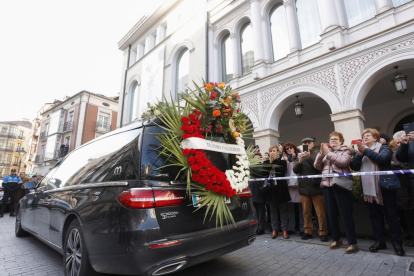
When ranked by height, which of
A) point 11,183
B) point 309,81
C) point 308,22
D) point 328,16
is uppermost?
point 308,22

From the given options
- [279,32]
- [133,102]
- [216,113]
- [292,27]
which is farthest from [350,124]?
[133,102]

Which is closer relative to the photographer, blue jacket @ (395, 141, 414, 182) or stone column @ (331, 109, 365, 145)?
blue jacket @ (395, 141, 414, 182)

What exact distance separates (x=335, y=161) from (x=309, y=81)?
566cm

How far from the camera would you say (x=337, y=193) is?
3854 millimetres

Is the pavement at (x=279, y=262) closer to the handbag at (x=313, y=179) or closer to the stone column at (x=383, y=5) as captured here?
the handbag at (x=313, y=179)

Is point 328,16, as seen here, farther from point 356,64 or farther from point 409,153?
point 409,153

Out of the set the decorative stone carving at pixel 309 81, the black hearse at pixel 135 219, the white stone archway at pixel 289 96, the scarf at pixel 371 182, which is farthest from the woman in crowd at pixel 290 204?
the decorative stone carving at pixel 309 81

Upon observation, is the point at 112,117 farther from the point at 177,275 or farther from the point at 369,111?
the point at 177,275

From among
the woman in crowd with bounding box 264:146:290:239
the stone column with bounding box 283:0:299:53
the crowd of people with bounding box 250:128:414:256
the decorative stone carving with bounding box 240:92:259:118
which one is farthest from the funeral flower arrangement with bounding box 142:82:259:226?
the stone column with bounding box 283:0:299:53

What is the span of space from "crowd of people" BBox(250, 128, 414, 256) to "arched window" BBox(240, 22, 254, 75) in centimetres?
734

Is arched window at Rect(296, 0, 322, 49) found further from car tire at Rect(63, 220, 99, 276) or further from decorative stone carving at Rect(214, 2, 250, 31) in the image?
car tire at Rect(63, 220, 99, 276)

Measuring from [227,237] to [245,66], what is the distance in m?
10.5

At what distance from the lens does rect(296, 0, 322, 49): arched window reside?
9.38m

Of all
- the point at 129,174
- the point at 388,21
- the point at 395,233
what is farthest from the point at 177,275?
the point at 388,21
